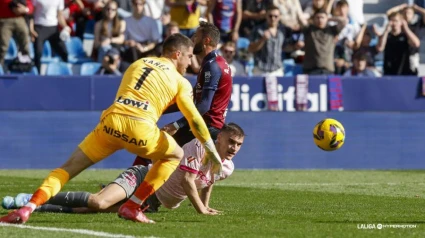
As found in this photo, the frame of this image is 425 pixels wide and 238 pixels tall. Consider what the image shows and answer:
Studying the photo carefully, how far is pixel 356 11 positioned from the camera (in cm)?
2420

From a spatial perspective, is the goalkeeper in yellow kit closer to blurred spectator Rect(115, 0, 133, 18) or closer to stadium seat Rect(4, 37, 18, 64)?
stadium seat Rect(4, 37, 18, 64)

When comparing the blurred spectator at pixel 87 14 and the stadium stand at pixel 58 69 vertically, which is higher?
the blurred spectator at pixel 87 14

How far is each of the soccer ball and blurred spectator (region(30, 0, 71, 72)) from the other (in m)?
8.30

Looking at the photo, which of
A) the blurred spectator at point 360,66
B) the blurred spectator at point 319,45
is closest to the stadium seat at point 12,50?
the blurred spectator at point 319,45

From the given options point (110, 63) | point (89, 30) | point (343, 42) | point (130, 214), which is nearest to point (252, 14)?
point (343, 42)

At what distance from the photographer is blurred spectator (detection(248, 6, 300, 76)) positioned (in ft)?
70.3

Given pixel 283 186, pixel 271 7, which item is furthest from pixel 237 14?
pixel 283 186

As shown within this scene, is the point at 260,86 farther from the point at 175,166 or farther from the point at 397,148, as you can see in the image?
the point at 175,166

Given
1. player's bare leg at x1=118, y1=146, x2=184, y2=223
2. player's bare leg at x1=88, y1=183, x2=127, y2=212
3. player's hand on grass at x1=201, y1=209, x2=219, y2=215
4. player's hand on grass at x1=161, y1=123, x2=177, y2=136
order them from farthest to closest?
player's hand on grass at x1=161, y1=123, x2=177, y2=136
player's hand on grass at x1=201, y1=209, x2=219, y2=215
player's bare leg at x1=88, y1=183, x2=127, y2=212
player's bare leg at x1=118, y1=146, x2=184, y2=223

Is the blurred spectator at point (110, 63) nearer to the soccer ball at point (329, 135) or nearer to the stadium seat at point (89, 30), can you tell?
the stadium seat at point (89, 30)

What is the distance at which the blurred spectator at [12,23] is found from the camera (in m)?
20.4

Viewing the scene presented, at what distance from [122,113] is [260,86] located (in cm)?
1119

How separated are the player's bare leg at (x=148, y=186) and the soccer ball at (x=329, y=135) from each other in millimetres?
4723

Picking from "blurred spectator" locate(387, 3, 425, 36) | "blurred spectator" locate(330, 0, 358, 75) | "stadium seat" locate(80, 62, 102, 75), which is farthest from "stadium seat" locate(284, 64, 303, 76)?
"stadium seat" locate(80, 62, 102, 75)
